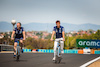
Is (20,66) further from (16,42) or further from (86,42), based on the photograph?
(86,42)

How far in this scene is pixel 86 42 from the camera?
36500 millimetres

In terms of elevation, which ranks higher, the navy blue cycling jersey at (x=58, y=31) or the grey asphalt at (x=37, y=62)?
the navy blue cycling jersey at (x=58, y=31)

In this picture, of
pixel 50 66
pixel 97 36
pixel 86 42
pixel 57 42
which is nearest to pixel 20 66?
pixel 50 66

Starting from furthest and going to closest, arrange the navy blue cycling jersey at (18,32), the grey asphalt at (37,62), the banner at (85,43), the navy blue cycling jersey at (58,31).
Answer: the banner at (85,43), the navy blue cycling jersey at (18,32), the navy blue cycling jersey at (58,31), the grey asphalt at (37,62)

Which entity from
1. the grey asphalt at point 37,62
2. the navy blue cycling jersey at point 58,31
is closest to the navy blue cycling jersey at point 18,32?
the grey asphalt at point 37,62

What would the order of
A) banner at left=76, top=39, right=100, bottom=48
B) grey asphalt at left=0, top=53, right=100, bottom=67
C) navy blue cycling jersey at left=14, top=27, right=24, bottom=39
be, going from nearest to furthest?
1. grey asphalt at left=0, top=53, right=100, bottom=67
2. navy blue cycling jersey at left=14, top=27, right=24, bottom=39
3. banner at left=76, top=39, right=100, bottom=48

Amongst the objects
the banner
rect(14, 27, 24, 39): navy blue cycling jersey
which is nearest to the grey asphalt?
rect(14, 27, 24, 39): navy blue cycling jersey

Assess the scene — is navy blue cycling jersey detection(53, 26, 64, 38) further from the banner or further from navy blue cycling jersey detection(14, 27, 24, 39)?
the banner

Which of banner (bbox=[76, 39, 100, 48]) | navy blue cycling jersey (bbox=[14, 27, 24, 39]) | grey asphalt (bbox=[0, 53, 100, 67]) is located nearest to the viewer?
grey asphalt (bbox=[0, 53, 100, 67])

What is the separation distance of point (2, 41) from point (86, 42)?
541 feet

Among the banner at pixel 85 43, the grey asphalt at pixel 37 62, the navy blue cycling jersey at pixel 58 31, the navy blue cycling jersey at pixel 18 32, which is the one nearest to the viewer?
the grey asphalt at pixel 37 62

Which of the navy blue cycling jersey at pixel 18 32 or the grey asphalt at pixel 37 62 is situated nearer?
the grey asphalt at pixel 37 62

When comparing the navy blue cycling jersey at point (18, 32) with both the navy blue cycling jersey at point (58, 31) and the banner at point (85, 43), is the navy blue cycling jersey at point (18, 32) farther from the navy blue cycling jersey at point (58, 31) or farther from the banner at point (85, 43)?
the banner at point (85, 43)

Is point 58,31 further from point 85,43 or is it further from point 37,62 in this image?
point 85,43
